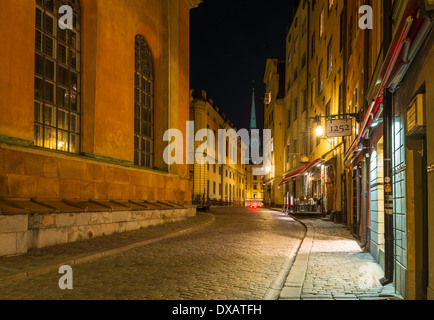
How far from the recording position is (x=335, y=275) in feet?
22.1

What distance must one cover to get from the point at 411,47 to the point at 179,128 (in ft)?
55.4

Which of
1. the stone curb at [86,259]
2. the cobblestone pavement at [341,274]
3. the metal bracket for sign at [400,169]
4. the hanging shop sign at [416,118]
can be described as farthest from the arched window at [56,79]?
the hanging shop sign at [416,118]

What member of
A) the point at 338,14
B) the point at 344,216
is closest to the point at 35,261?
the point at 344,216

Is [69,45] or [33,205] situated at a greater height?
[69,45]

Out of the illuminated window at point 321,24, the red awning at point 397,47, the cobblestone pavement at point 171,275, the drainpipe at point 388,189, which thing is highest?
the illuminated window at point 321,24

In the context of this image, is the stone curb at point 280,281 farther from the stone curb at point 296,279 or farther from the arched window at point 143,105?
the arched window at point 143,105

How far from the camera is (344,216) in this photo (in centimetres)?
1677

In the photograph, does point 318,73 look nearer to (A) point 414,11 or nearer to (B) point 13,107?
(B) point 13,107

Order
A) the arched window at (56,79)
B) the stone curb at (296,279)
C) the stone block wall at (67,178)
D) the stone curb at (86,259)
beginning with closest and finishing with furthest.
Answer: the stone curb at (296,279) < the stone curb at (86,259) < the stone block wall at (67,178) < the arched window at (56,79)

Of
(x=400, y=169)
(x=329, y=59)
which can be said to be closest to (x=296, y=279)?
(x=400, y=169)

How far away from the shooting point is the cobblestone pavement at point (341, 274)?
5469 mm

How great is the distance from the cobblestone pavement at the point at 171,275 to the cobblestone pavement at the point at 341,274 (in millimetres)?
702

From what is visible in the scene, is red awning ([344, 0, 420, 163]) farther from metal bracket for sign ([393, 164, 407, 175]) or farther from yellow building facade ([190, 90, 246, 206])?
yellow building facade ([190, 90, 246, 206])

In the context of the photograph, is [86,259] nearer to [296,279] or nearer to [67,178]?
[67,178]
